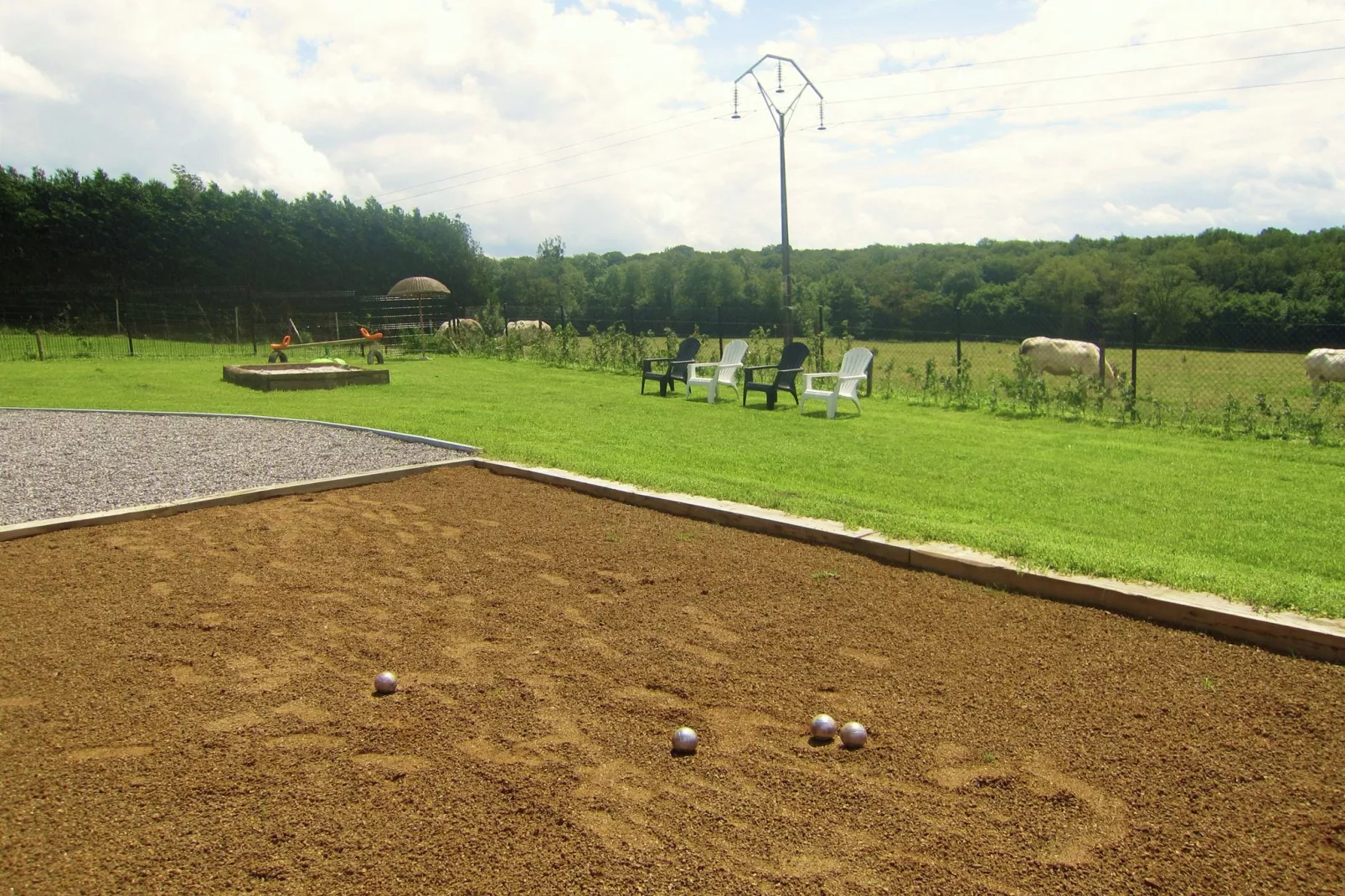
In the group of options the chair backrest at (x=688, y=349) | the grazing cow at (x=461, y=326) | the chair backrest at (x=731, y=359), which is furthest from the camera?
the grazing cow at (x=461, y=326)

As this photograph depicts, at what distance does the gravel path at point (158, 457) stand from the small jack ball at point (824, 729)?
5.08 m

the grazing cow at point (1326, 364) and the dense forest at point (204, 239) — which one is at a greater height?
the dense forest at point (204, 239)

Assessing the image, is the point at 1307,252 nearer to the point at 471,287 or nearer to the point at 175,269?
the point at 471,287

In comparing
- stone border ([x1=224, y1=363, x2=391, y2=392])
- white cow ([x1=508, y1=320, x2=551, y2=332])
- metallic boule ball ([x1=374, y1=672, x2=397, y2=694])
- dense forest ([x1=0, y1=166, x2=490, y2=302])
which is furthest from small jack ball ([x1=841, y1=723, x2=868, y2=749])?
dense forest ([x1=0, y1=166, x2=490, y2=302])

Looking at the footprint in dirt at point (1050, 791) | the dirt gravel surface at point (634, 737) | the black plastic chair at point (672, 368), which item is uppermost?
the black plastic chair at point (672, 368)

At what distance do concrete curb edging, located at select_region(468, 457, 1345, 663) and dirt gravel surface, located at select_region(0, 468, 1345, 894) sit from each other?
102mm

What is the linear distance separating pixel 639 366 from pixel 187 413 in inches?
328

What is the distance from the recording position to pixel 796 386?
1255cm

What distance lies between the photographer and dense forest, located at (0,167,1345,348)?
2095 cm

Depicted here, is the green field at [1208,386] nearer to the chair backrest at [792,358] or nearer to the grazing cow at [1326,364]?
the grazing cow at [1326,364]

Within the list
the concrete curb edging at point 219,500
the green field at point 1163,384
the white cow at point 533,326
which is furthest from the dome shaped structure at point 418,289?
the concrete curb edging at point 219,500

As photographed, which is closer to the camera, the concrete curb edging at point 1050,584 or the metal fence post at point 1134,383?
the concrete curb edging at point 1050,584

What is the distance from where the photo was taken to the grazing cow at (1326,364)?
42.2ft

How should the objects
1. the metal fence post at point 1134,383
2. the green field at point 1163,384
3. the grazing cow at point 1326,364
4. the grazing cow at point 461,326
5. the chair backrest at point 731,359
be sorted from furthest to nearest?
the grazing cow at point 461,326 → the chair backrest at point 731,359 → the grazing cow at point 1326,364 → the metal fence post at point 1134,383 → the green field at point 1163,384
